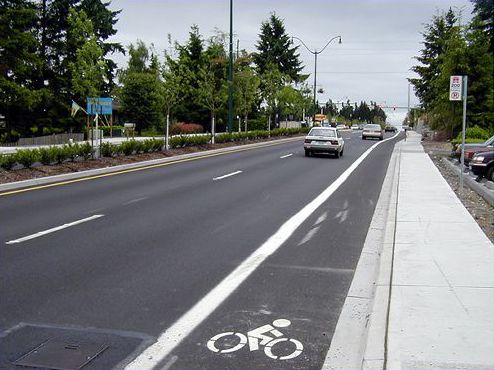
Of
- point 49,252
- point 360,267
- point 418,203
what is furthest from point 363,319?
point 418,203

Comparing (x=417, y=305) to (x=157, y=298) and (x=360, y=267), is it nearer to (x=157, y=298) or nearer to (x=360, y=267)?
(x=360, y=267)

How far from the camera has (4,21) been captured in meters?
35.8

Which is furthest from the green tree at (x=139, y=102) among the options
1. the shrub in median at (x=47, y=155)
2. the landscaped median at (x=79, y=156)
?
the shrub in median at (x=47, y=155)

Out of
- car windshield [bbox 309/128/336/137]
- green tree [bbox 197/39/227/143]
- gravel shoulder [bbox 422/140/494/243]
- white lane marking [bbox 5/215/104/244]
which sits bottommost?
white lane marking [bbox 5/215/104/244]

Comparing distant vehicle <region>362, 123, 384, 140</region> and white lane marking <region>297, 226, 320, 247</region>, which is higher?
distant vehicle <region>362, 123, 384, 140</region>

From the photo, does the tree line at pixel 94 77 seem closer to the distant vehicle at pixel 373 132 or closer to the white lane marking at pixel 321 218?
the distant vehicle at pixel 373 132

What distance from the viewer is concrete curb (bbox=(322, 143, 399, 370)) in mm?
4539

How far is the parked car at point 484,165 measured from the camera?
673 inches

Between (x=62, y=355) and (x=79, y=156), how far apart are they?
17456mm

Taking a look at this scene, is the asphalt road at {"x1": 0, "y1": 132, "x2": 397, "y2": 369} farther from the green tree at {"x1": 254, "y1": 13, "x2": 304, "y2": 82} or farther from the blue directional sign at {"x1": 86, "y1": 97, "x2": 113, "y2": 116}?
the green tree at {"x1": 254, "y1": 13, "x2": 304, "y2": 82}

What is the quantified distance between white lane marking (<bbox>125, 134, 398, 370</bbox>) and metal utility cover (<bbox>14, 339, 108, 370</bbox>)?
0.38 m

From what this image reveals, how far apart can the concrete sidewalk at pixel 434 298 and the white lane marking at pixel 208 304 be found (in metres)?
1.61

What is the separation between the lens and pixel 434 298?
5.81 m

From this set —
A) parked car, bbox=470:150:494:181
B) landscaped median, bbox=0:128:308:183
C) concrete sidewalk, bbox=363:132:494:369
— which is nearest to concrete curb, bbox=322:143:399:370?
concrete sidewalk, bbox=363:132:494:369
